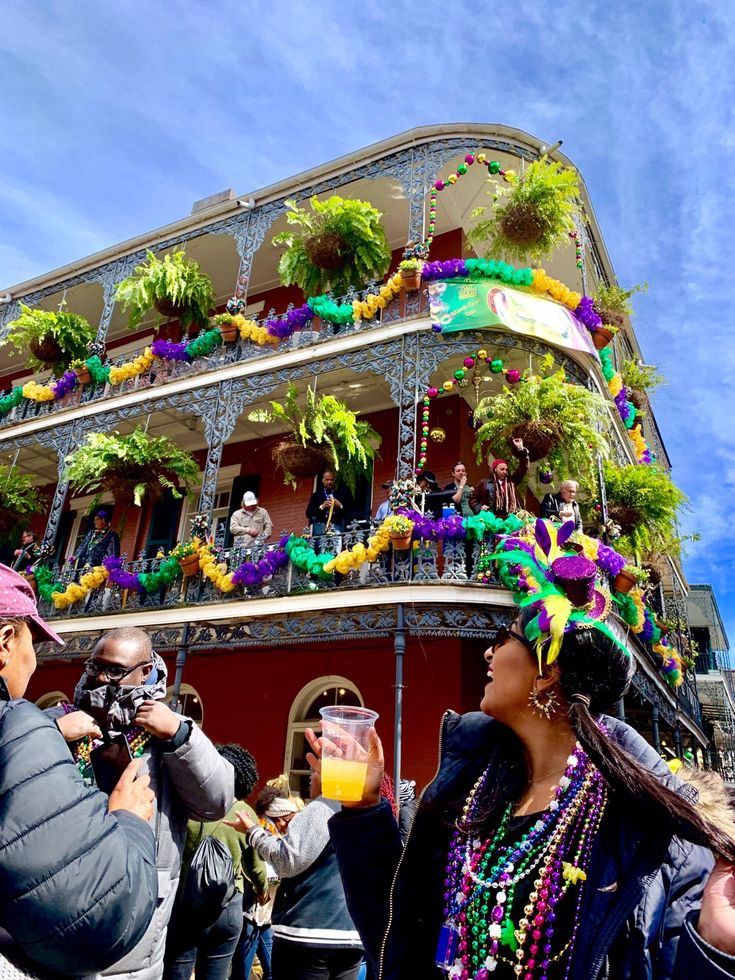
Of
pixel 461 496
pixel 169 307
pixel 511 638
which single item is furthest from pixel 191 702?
pixel 511 638

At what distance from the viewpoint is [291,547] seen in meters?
9.27

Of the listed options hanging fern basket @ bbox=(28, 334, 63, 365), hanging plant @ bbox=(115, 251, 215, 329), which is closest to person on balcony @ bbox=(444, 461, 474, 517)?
hanging plant @ bbox=(115, 251, 215, 329)

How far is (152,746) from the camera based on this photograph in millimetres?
2391

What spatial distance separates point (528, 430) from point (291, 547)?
363cm

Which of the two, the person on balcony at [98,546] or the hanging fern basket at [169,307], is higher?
the hanging fern basket at [169,307]

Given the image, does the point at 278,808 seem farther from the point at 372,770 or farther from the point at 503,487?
the point at 503,487

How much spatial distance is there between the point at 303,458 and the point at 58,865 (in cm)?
881

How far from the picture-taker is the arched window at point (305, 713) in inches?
429

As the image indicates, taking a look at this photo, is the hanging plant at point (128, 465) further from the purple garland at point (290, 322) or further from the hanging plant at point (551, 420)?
the hanging plant at point (551, 420)

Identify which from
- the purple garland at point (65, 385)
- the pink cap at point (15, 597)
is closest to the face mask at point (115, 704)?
→ the pink cap at point (15, 597)

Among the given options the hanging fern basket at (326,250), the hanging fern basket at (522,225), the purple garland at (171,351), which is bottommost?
the purple garland at (171,351)

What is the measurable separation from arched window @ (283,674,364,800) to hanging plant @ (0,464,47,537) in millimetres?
6694

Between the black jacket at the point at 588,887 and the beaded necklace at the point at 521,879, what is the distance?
0.06 meters

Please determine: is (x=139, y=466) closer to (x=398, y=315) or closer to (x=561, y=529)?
(x=398, y=315)
